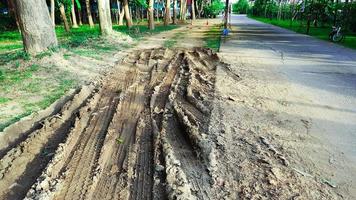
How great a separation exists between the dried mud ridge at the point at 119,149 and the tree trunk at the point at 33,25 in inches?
116

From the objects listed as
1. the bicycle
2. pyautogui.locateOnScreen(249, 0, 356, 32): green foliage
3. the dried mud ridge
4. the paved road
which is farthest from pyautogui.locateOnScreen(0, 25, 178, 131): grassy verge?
pyautogui.locateOnScreen(249, 0, 356, 32): green foliage

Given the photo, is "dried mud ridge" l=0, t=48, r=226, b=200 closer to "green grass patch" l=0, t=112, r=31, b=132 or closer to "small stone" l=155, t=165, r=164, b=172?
"small stone" l=155, t=165, r=164, b=172

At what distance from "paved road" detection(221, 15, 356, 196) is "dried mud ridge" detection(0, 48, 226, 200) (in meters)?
1.75

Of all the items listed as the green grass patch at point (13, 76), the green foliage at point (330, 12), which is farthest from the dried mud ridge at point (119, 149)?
the green foliage at point (330, 12)

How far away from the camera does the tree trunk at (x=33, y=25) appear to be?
27.4 feet

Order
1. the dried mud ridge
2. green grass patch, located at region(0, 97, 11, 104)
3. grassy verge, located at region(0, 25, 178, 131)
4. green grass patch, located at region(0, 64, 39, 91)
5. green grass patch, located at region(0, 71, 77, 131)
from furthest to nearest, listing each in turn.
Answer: green grass patch, located at region(0, 64, 39, 91)
green grass patch, located at region(0, 97, 11, 104)
grassy verge, located at region(0, 25, 178, 131)
green grass patch, located at region(0, 71, 77, 131)
the dried mud ridge

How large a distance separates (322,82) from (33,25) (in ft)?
25.0

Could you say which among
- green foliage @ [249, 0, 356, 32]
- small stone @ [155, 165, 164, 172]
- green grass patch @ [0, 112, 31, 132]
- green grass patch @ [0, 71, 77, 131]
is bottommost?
small stone @ [155, 165, 164, 172]

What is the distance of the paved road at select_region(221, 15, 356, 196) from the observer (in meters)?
4.61

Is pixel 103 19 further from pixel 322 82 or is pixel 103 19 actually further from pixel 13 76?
pixel 322 82

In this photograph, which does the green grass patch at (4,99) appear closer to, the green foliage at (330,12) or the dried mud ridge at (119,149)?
the dried mud ridge at (119,149)

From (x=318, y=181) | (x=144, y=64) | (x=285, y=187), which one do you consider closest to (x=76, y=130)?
(x=285, y=187)

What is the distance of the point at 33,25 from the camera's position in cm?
849

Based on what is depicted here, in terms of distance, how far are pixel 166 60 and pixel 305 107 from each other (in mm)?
5046
